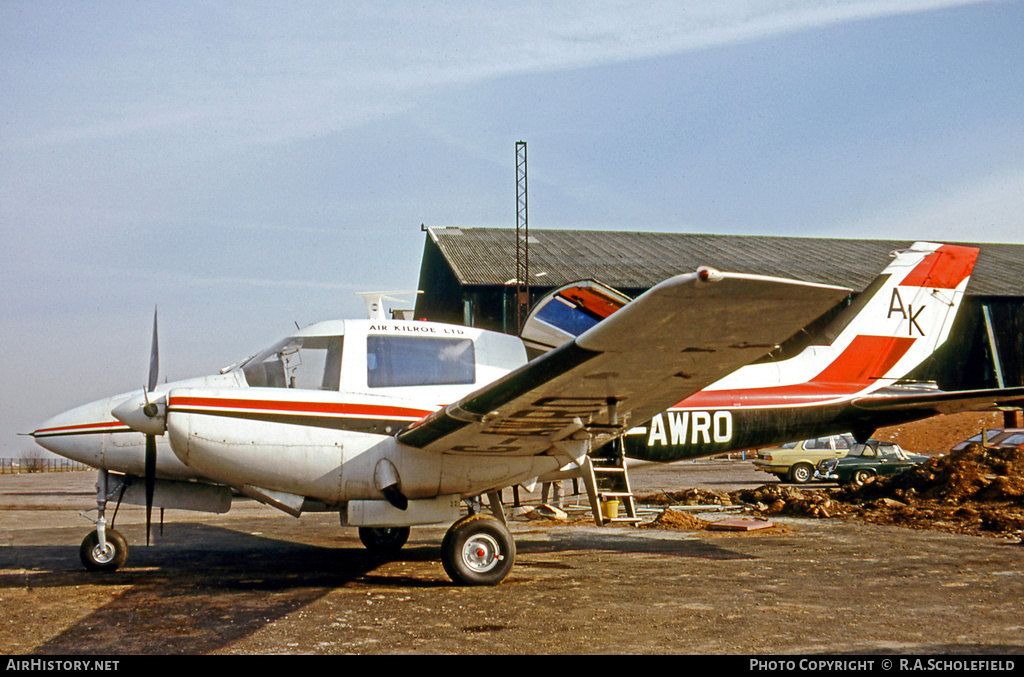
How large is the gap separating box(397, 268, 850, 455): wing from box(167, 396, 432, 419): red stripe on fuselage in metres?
0.28

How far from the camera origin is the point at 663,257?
33656 millimetres

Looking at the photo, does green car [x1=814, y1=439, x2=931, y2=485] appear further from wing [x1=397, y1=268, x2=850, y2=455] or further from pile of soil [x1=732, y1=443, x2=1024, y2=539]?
wing [x1=397, y1=268, x2=850, y2=455]

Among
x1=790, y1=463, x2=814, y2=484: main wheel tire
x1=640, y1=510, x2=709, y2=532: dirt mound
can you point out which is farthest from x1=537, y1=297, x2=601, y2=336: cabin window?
x1=790, y1=463, x2=814, y2=484: main wheel tire

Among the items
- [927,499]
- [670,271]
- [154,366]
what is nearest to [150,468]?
[154,366]

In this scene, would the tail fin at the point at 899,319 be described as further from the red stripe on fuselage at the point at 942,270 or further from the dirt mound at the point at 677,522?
the dirt mound at the point at 677,522

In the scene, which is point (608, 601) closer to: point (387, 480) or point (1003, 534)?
point (387, 480)

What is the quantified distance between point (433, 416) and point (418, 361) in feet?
4.84

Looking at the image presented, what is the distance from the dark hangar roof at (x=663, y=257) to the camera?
1201 inches

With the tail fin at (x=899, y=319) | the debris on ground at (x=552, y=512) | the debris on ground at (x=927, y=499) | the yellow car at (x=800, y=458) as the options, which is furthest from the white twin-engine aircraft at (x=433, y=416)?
the yellow car at (x=800, y=458)

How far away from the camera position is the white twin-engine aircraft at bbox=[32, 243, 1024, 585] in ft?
18.3

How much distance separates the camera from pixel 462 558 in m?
7.42

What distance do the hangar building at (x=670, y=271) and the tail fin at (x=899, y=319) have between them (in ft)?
56.6
